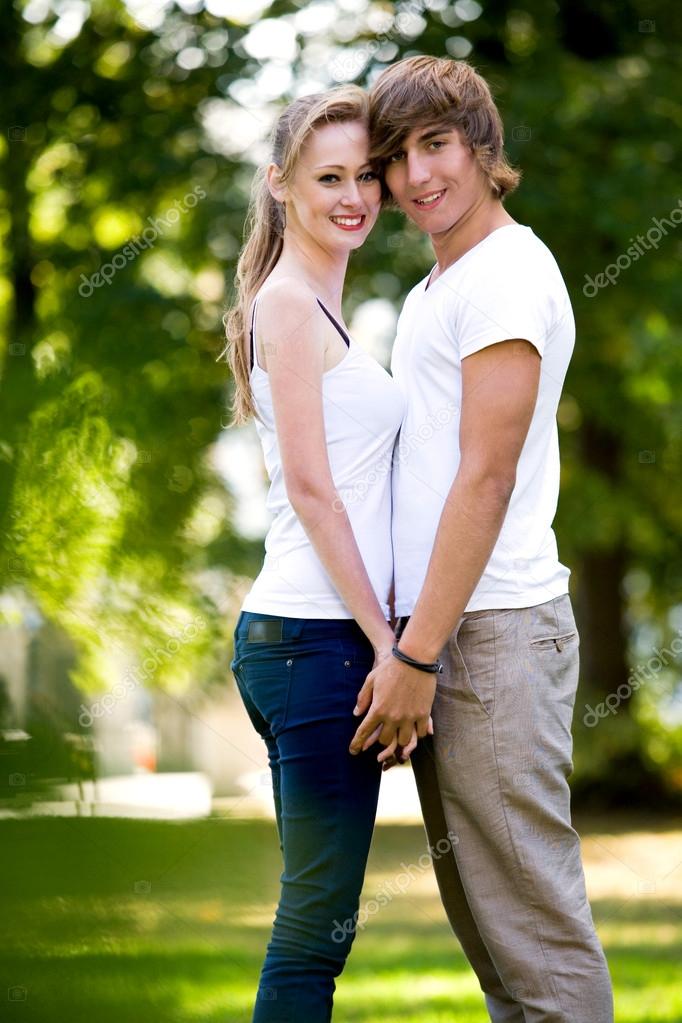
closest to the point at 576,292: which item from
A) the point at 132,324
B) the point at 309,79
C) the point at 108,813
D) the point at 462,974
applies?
the point at 309,79

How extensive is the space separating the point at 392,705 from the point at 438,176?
3.14 ft

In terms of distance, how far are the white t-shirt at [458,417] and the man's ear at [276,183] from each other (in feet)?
1.12

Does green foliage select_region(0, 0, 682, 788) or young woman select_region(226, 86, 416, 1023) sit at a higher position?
green foliage select_region(0, 0, 682, 788)

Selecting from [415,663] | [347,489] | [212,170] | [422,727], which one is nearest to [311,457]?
[347,489]

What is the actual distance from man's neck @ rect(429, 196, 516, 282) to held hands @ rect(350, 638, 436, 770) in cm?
75

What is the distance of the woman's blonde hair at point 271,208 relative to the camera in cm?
230

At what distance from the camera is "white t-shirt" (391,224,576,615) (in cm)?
215

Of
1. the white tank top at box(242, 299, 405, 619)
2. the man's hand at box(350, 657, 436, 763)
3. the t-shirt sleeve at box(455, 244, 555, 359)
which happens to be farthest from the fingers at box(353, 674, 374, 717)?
the t-shirt sleeve at box(455, 244, 555, 359)

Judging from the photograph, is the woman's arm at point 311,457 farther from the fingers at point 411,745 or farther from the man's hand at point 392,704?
the fingers at point 411,745

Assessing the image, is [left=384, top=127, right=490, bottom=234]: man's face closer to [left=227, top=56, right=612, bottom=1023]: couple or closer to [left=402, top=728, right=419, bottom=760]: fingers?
[left=227, top=56, right=612, bottom=1023]: couple

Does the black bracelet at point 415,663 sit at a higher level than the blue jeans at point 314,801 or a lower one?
higher

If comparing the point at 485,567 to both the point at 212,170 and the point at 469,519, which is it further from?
the point at 212,170

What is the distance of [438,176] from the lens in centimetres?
229

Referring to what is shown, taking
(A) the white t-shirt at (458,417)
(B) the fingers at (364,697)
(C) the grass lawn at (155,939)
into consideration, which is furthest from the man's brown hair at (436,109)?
(C) the grass lawn at (155,939)
